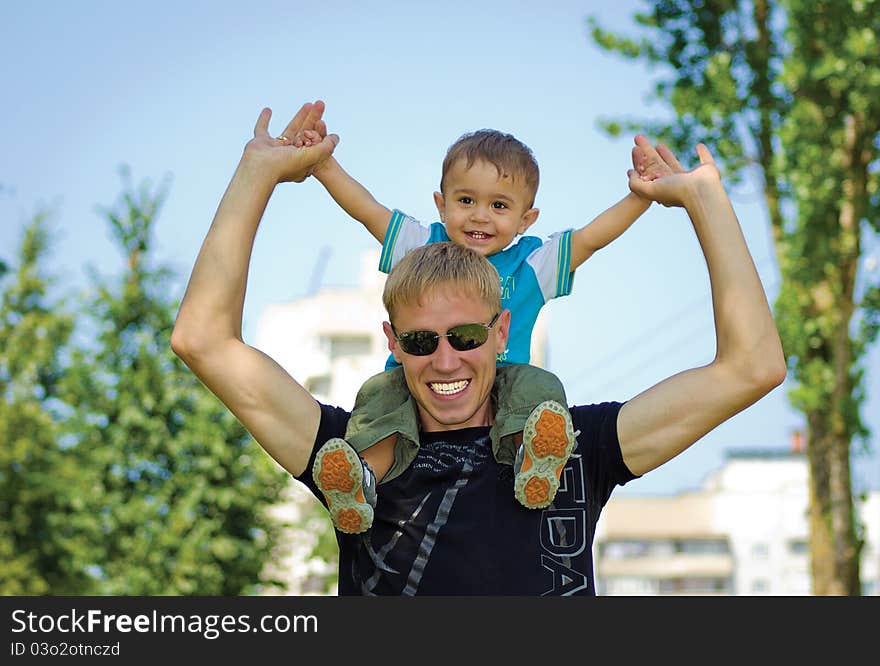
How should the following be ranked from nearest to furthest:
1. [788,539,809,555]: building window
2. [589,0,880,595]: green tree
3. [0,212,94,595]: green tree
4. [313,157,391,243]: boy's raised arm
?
[313,157,391,243]: boy's raised arm
[589,0,880,595]: green tree
[0,212,94,595]: green tree
[788,539,809,555]: building window

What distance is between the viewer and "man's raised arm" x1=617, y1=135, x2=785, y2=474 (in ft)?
9.84

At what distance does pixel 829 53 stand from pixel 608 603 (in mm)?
12287

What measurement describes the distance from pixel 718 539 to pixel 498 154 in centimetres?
7046

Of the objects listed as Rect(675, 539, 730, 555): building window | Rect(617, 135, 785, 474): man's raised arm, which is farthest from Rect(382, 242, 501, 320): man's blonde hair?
Rect(675, 539, 730, 555): building window

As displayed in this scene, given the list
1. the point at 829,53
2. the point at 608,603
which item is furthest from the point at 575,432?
the point at 829,53

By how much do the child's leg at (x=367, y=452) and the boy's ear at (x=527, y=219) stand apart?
1.28 m

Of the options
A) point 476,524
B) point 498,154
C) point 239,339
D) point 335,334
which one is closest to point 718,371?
point 476,524

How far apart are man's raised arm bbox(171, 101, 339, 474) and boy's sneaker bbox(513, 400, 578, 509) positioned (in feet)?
1.83


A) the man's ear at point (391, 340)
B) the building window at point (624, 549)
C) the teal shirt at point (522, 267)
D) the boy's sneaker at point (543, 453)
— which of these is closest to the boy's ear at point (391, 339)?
the man's ear at point (391, 340)

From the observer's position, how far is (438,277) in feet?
10.4

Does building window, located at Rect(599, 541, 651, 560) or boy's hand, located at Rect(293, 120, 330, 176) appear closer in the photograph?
boy's hand, located at Rect(293, 120, 330, 176)

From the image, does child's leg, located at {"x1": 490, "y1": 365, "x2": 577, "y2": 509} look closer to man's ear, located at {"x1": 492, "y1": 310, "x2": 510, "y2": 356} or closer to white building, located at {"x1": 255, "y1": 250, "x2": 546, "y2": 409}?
man's ear, located at {"x1": 492, "y1": 310, "x2": 510, "y2": 356}

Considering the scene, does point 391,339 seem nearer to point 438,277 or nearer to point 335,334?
point 438,277

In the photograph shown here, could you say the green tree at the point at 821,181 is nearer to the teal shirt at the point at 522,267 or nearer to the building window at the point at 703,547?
the teal shirt at the point at 522,267
